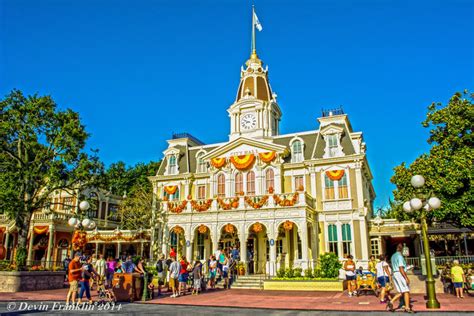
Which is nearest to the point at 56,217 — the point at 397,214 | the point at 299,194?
the point at 299,194

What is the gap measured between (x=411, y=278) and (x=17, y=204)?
69.8 ft

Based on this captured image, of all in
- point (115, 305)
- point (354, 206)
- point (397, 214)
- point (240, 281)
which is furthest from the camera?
point (354, 206)

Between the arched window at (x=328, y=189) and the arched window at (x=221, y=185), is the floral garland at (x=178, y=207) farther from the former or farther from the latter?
the arched window at (x=328, y=189)

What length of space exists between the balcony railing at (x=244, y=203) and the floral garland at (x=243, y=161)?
3.62 meters

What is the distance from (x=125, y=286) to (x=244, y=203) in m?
13.0

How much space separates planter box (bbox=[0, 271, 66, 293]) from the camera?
748 inches

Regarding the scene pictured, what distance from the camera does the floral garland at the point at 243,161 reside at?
30203mm

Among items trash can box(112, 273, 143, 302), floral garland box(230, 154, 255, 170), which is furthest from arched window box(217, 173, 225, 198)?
trash can box(112, 273, 143, 302)

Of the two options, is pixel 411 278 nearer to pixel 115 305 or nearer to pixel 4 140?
pixel 115 305

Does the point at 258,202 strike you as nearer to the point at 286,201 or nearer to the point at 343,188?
the point at 286,201

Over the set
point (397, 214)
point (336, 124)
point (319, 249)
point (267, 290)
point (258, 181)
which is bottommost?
point (267, 290)

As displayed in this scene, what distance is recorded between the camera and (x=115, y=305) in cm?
1398

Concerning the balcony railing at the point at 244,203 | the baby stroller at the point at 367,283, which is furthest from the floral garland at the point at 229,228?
the baby stroller at the point at 367,283

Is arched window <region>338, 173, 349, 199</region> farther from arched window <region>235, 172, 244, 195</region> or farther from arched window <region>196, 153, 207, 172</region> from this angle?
arched window <region>196, 153, 207, 172</region>
